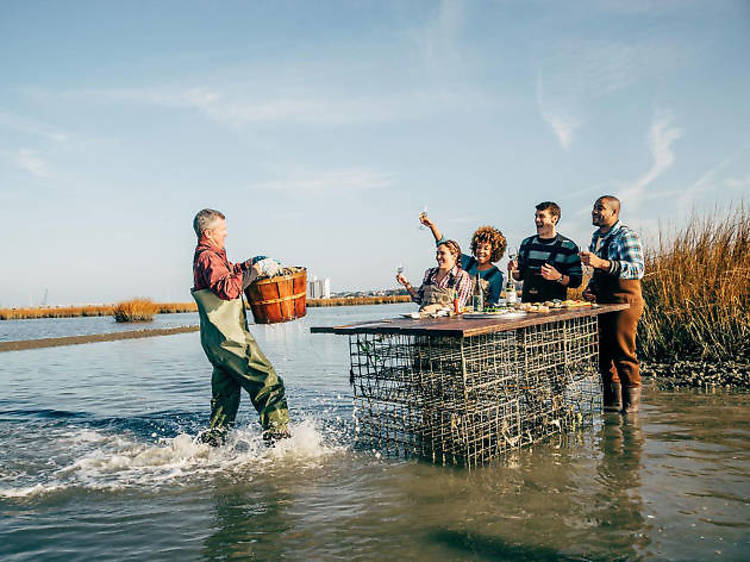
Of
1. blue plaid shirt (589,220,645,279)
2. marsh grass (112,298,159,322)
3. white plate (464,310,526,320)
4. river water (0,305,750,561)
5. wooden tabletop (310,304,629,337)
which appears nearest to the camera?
river water (0,305,750,561)

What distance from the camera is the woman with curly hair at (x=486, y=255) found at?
6277mm

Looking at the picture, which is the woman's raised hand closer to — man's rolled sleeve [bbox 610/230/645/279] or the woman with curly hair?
the woman with curly hair

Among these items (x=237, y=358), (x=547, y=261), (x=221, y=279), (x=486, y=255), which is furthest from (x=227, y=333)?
(x=547, y=261)

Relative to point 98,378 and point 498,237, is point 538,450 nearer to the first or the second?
point 498,237

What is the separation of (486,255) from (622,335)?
1591mm

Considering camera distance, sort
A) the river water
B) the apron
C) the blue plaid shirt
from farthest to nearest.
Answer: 1. the apron
2. the blue plaid shirt
3. the river water

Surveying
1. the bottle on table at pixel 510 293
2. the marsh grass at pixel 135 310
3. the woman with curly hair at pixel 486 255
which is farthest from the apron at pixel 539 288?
the marsh grass at pixel 135 310

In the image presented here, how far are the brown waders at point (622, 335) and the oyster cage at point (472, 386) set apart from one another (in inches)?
18.7

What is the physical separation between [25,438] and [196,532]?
392 cm

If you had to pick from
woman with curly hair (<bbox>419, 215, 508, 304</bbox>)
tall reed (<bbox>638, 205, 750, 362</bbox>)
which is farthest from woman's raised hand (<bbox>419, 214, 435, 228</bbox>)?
tall reed (<bbox>638, 205, 750, 362</bbox>)

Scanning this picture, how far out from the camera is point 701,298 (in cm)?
845

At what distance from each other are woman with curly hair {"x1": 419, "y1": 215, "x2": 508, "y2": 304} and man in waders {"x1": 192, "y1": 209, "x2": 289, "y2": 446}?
2298 mm

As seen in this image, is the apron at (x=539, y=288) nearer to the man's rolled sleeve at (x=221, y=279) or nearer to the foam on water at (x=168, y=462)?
the foam on water at (x=168, y=462)

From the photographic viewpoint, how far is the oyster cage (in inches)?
177
